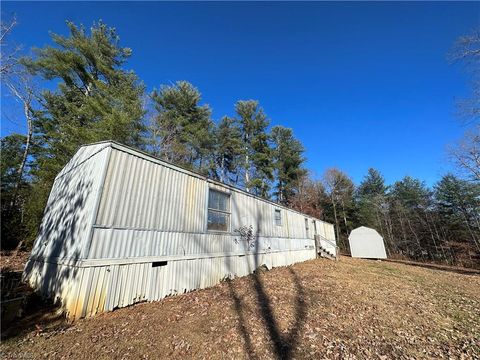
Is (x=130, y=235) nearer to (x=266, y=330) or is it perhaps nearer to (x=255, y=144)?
(x=266, y=330)

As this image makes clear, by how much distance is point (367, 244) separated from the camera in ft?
69.6

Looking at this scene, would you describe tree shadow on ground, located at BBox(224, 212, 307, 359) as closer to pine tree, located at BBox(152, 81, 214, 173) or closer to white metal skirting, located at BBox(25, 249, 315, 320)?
white metal skirting, located at BBox(25, 249, 315, 320)

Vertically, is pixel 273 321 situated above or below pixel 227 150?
below

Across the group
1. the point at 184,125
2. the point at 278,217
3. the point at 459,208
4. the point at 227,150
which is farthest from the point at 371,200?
the point at 184,125

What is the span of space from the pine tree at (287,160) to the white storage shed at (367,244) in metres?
9.38

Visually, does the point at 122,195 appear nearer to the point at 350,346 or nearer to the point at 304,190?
the point at 350,346

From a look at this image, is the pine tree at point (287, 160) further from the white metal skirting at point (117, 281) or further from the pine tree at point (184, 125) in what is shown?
the white metal skirting at point (117, 281)

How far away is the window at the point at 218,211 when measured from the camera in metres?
7.94

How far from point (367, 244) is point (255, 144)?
52.1 feet

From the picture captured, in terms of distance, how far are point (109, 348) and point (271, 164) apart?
23764 millimetres

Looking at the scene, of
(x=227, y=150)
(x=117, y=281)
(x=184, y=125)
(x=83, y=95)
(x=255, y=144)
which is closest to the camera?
(x=117, y=281)

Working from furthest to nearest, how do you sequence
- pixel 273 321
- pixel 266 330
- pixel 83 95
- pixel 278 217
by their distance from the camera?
pixel 83 95 → pixel 278 217 → pixel 273 321 → pixel 266 330

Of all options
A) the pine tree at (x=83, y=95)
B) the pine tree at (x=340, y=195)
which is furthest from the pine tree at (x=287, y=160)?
the pine tree at (x=83, y=95)

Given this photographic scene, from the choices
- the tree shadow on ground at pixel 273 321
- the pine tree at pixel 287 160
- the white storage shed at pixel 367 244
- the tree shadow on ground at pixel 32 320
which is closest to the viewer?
the tree shadow on ground at pixel 273 321
